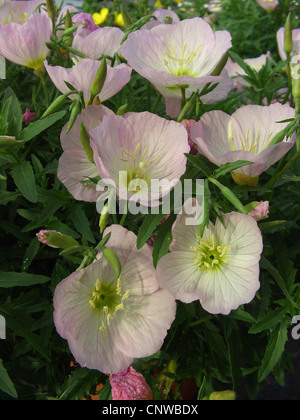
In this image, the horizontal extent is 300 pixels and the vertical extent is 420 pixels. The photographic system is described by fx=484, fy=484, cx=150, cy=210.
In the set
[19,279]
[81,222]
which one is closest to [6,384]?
[19,279]

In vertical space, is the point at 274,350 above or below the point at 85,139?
below

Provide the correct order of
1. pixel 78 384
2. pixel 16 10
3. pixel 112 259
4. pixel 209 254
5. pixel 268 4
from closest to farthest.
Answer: pixel 112 259 < pixel 209 254 < pixel 78 384 < pixel 16 10 < pixel 268 4

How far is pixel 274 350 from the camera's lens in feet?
2.45

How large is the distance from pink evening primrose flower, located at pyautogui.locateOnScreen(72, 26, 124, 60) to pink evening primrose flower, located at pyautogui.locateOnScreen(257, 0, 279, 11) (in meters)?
1.12

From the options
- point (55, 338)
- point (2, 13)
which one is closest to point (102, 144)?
point (55, 338)

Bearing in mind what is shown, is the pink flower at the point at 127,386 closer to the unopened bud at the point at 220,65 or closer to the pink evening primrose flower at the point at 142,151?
the pink evening primrose flower at the point at 142,151

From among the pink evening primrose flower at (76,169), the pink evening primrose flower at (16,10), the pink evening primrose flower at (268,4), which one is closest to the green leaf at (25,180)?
the pink evening primrose flower at (76,169)

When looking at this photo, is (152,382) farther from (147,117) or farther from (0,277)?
(147,117)

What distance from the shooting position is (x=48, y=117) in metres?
0.71

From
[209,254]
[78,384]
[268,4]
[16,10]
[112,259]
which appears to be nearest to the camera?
[112,259]

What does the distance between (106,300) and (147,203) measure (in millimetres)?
188

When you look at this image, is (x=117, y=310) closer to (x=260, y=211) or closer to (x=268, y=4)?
(x=260, y=211)

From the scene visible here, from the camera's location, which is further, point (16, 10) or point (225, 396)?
point (16, 10)

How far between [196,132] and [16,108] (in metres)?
0.29
